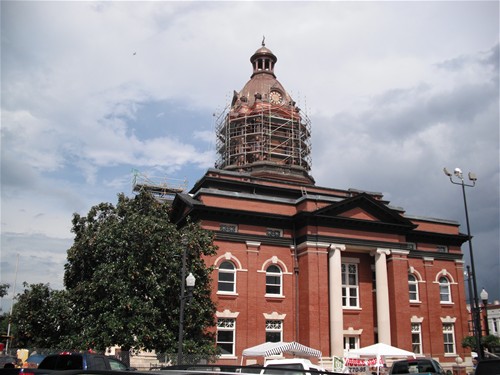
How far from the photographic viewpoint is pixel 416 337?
38.9 metres

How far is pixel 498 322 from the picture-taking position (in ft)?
283

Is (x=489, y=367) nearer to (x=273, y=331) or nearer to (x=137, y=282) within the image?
(x=137, y=282)

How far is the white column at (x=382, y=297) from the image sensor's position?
35.3 m

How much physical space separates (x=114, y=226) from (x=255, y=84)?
29780mm

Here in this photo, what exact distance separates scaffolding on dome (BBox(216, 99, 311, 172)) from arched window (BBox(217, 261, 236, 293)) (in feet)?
50.1

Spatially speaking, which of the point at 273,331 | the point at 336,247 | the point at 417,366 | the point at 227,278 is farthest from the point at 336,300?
the point at 417,366

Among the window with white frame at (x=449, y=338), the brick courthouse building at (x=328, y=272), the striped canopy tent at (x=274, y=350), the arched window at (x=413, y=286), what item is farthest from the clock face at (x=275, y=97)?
the striped canopy tent at (x=274, y=350)

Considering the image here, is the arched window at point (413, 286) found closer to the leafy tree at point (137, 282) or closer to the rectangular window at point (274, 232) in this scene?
the rectangular window at point (274, 232)

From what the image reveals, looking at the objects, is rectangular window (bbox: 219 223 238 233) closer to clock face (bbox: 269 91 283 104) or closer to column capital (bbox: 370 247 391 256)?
column capital (bbox: 370 247 391 256)

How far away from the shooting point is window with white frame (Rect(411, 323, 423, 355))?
3842 cm

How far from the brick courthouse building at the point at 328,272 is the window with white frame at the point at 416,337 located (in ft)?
0.24

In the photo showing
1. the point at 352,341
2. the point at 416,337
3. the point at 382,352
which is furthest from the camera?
the point at 416,337

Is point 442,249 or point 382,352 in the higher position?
point 442,249

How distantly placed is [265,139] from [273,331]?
2074 centimetres
